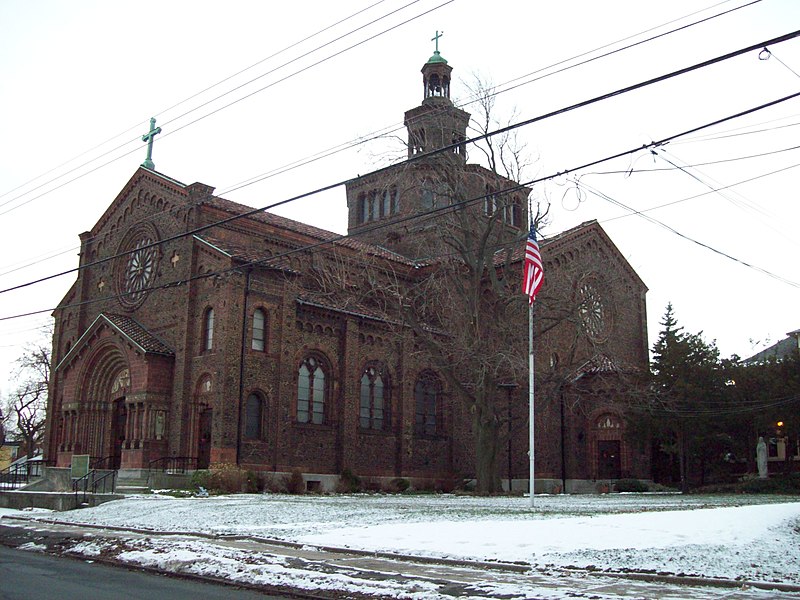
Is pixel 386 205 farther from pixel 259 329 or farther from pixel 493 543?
pixel 493 543

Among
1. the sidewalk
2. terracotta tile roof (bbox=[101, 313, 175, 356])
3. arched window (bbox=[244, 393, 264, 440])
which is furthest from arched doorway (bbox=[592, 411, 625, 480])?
the sidewalk

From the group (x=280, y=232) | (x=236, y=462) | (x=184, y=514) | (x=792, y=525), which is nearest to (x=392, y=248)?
(x=280, y=232)

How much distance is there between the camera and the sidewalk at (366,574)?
9.11m

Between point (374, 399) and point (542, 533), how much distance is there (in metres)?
25.2

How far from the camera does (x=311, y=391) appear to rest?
35.4 meters

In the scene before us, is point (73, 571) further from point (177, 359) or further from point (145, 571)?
point (177, 359)

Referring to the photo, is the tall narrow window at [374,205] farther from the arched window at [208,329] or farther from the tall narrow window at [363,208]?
the arched window at [208,329]

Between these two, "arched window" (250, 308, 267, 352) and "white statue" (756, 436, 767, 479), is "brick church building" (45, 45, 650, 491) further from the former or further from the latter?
"white statue" (756, 436, 767, 479)

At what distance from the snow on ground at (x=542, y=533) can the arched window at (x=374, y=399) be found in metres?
17.1

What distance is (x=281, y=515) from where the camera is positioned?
61.8 feet

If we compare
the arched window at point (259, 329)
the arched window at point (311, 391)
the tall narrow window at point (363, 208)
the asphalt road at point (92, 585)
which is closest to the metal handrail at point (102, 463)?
the arched window at point (311, 391)

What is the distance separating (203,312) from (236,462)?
21.7 ft

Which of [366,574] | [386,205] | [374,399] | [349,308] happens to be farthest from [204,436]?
[366,574]

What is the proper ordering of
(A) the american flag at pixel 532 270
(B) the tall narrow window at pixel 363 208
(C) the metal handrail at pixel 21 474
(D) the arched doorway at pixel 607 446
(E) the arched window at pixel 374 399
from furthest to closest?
1. (B) the tall narrow window at pixel 363 208
2. (D) the arched doorway at pixel 607 446
3. (E) the arched window at pixel 374 399
4. (C) the metal handrail at pixel 21 474
5. (A) the american flag at pixel 532 270
